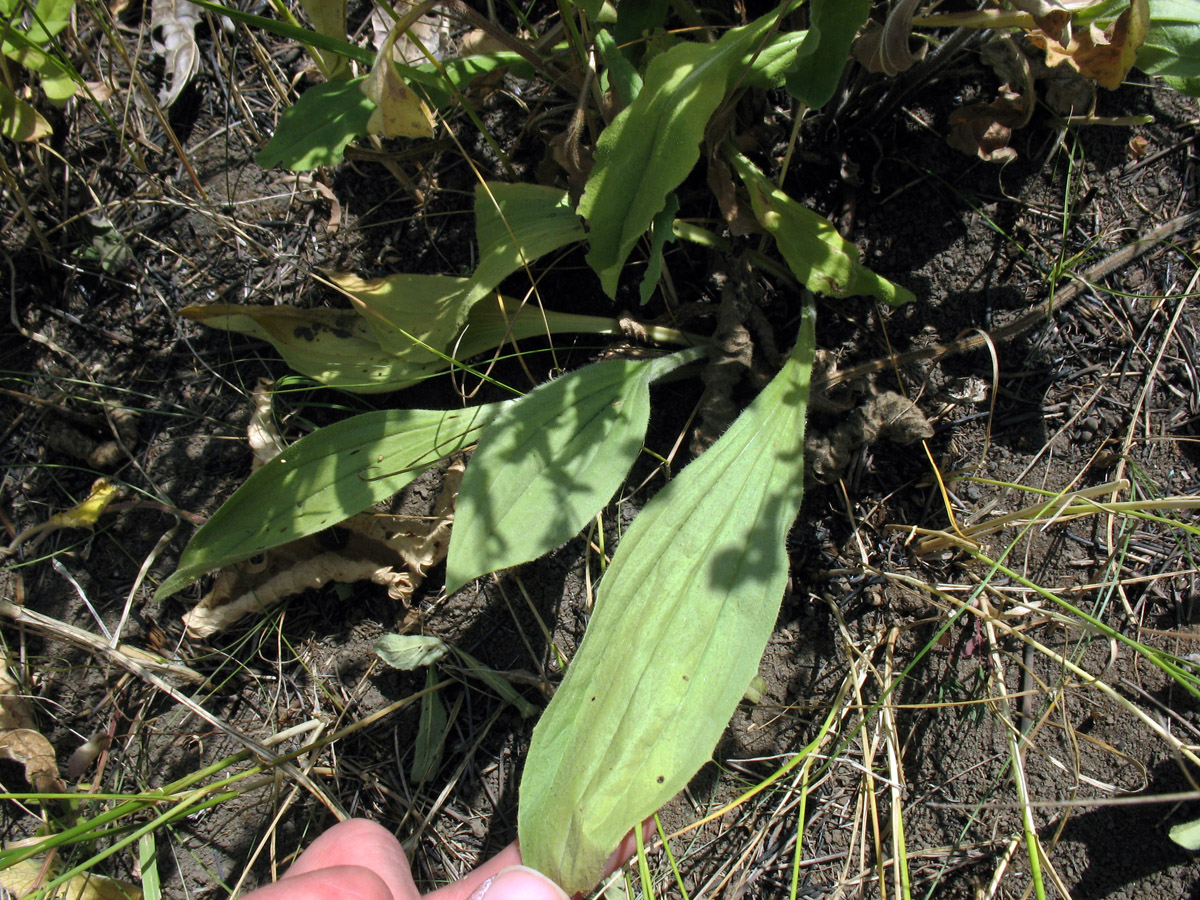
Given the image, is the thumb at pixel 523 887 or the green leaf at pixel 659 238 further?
the green leaf at pixel 659 238

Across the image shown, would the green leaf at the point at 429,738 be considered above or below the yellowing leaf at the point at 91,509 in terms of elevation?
below

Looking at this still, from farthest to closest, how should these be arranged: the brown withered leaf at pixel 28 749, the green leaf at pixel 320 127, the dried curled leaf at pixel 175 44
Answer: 1. the dried curled leaf at pixel 175 44
2. the brown withered leaf at pixel 28 749
3. the green leaf at pixel 320 127

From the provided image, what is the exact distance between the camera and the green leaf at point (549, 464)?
1373 mm

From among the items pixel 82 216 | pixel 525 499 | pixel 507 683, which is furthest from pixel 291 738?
pixel 82 216

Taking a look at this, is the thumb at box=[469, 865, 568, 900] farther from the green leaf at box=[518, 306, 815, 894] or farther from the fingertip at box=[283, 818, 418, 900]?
the fingertip at box=[283, 818, 418, 900]

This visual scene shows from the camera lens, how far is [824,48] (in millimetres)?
1252

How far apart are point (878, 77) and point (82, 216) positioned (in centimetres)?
197

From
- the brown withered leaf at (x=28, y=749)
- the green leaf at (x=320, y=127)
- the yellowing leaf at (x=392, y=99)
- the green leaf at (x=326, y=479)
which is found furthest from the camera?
the brown withered leaf at (x=28, y=749)

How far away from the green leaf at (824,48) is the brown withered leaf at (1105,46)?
302 mm

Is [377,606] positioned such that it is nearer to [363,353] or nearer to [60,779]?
[363,353]

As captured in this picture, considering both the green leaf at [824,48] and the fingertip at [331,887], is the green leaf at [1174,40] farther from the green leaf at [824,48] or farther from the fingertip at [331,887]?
the fingertip at [331,887]

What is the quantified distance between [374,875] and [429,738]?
391 millimetres

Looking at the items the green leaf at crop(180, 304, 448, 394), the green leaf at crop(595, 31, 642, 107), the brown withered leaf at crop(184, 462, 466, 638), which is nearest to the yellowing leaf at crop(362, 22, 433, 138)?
the green leaf at crop(595, 31, 642, 107)

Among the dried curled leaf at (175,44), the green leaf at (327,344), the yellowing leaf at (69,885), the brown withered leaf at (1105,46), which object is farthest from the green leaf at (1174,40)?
the yellowing leaf at (69,885)
